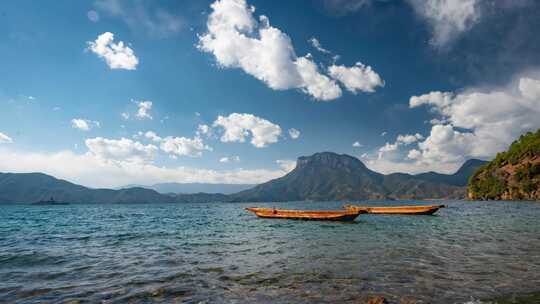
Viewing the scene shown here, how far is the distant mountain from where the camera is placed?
129 meters

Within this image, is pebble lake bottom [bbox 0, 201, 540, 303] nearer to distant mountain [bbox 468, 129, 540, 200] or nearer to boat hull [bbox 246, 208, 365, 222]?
boat hull [bbox 246, 208, 365, 222]

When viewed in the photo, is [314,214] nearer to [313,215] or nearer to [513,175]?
[313,215]

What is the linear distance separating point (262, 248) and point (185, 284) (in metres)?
9.07

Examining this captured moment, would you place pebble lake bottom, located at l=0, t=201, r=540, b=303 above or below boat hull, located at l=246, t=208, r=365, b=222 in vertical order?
below

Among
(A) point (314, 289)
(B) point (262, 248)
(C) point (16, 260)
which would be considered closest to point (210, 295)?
(A) point (314, 289)

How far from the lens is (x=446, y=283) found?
1110cm

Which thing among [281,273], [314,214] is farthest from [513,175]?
[281,273]

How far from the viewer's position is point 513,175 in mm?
143250

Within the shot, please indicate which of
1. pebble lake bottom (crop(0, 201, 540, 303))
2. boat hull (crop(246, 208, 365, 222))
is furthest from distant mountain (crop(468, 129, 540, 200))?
pebble lake bottom (crop(0, 201, 540, 303))

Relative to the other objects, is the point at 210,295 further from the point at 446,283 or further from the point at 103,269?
the point at 446,283

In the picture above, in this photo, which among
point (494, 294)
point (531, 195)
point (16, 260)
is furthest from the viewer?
point (531, 195)

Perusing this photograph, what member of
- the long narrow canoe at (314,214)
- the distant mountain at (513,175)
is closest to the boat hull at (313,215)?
the long narrow canoe at (314,214)

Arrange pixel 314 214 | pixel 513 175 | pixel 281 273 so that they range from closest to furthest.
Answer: pixel 281 273, pixel 314 214, pixel 513 175

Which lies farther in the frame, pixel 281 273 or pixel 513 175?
pixel 513 175
